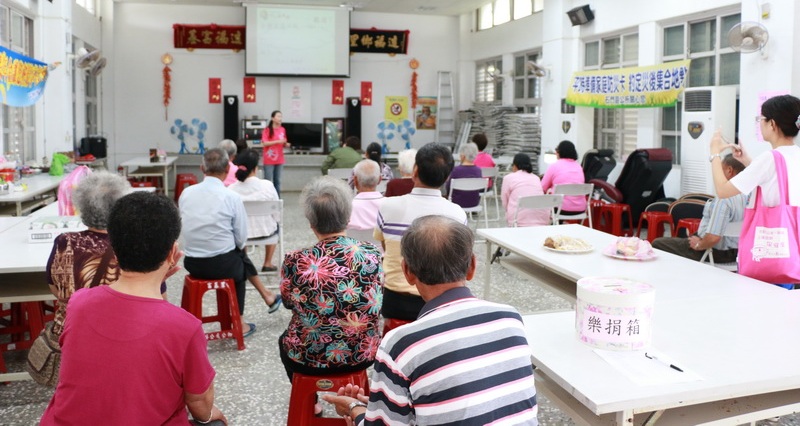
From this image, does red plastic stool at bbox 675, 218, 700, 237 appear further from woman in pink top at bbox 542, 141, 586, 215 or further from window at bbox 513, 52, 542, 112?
window at bbox 513, 52, 542, 112

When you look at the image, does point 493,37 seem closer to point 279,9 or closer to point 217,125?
point 279,9

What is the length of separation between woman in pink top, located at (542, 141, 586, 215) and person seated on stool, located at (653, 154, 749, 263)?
2.07 meters

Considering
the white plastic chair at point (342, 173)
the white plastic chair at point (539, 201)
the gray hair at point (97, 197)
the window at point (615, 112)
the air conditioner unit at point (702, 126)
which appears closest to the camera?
the gray hair at point (97, 197)

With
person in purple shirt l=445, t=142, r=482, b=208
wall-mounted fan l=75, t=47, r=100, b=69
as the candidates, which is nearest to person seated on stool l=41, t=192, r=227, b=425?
person in purple shirt l=445, t=142, r=482, b=208

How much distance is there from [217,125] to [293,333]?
10850mm

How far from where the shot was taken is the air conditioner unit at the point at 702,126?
22.2 ft

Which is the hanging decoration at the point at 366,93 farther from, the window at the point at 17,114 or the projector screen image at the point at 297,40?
the window at the point at 17,114

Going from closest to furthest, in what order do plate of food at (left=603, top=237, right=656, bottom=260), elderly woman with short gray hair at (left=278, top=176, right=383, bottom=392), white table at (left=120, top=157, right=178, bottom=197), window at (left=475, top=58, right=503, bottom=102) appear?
1. elderly woman with short gray hair at (left=278, top=176, right=383, bottom=392)
2. plate of food at (left=603, top=237, right=656, bottom=260)
3. white table at (left=120, top=157, right=178, bottom=197)
4. window at (left=475, top=58, right=503, bottom=102)

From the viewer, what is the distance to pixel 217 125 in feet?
41.8

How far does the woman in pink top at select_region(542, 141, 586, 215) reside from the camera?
6566 mm

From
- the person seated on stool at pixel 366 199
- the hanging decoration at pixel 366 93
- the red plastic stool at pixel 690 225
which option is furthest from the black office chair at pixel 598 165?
the hanging decoration at pixel 366 93

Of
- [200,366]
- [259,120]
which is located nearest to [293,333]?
[200,366]

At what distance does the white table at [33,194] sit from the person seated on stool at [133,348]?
4.35 meters

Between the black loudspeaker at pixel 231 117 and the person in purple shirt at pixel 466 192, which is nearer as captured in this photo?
the person in purple shirt at pixel 466 192
